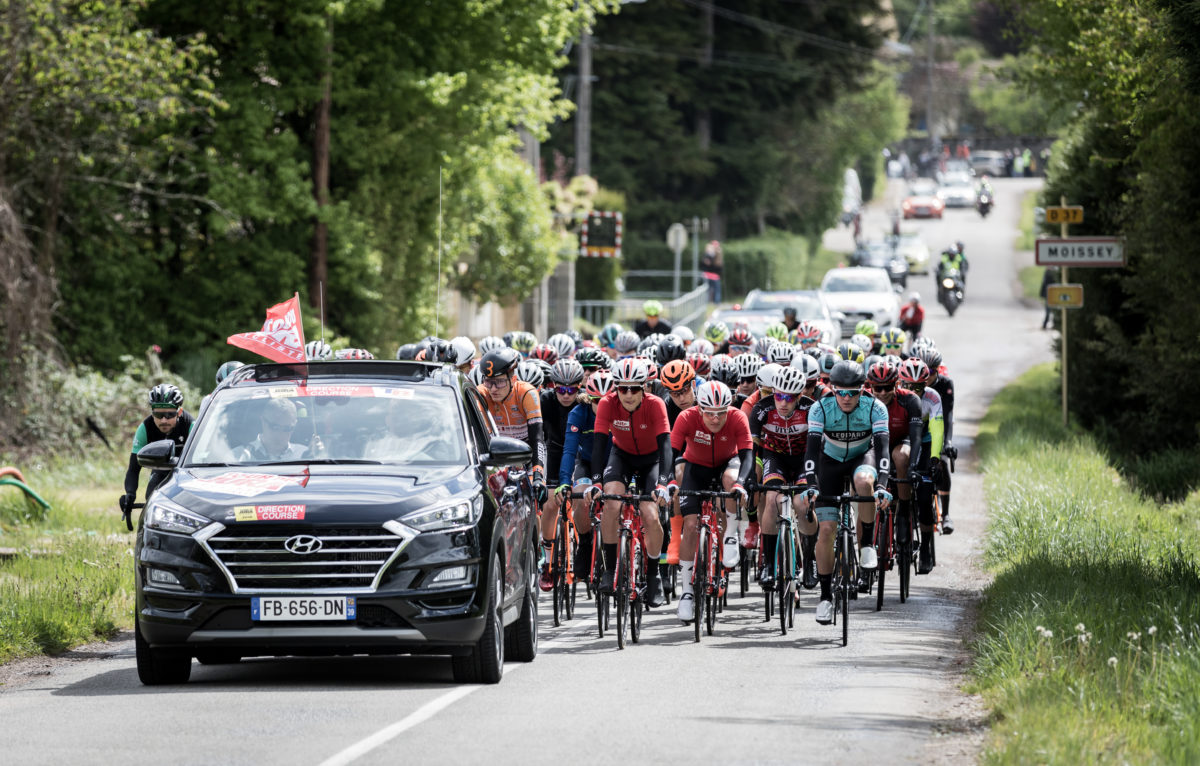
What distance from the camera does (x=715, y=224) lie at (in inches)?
2837

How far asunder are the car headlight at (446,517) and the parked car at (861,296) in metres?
34.2

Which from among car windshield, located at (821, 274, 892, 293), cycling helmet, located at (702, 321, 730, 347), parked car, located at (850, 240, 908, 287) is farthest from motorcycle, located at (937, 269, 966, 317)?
cycling helmet, located at (702, 321, 730, 347)

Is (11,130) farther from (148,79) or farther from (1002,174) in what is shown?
(1002,174)

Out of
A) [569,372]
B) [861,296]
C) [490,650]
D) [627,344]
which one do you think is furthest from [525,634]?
[861,296]

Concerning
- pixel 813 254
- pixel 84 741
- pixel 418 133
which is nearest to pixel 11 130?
pixel 418 133

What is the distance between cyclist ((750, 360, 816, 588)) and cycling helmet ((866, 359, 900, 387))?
2.31 ft

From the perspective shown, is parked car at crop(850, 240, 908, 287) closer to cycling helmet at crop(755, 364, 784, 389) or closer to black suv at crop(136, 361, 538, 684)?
cycling helmet at crop(755, 364, 784, 389)

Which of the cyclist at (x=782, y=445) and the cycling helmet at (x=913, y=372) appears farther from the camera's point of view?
the cycling helmet at (x=913, y=372)

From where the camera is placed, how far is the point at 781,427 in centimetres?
1498

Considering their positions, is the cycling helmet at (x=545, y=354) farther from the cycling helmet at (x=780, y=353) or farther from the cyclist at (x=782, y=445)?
the cyclist at (x=782, y=445)

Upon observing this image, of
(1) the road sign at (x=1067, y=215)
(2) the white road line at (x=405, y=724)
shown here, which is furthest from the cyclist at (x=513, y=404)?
(1) the road sign at (x=1067, y=215)

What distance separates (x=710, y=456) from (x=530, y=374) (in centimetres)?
196

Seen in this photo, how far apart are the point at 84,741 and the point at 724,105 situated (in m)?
62.3

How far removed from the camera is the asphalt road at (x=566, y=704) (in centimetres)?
902
